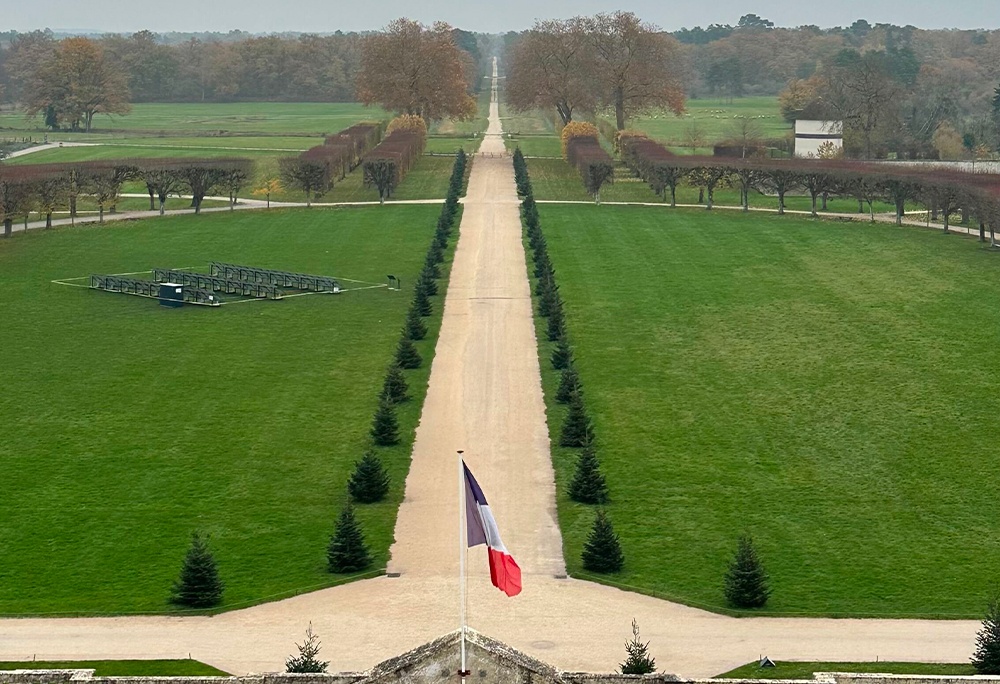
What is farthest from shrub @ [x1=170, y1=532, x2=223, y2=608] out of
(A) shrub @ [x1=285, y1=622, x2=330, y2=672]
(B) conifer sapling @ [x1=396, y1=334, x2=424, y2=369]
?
(B) conifer sapling @ [x1=396, y1=334, x2=424, y2=369]

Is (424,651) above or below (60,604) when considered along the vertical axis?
above

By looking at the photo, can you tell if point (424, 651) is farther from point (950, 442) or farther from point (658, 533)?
point (950, 442)

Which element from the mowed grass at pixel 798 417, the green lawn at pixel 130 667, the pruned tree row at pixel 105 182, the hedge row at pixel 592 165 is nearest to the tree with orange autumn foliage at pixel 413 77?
the hedge row at pixel 592 165

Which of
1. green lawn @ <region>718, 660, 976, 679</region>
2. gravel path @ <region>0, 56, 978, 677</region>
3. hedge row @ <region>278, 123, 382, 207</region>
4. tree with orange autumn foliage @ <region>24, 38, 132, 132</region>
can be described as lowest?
gravel path @ <region>0, 56, 978, 677</region>

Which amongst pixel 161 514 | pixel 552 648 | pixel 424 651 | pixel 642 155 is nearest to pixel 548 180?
pixel 642 155

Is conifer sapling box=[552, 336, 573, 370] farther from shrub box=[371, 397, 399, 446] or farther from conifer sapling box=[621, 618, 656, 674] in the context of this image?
conifer sapling box=[621, 618, 656, 674]
